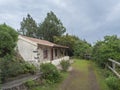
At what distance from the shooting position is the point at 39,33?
180 feet

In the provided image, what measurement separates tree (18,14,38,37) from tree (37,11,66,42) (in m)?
3.97

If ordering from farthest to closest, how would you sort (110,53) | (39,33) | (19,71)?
(39,33)
(110,53)
(19,71)

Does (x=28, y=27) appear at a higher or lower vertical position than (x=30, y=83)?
higher

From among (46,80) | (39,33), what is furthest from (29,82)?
(39,33)

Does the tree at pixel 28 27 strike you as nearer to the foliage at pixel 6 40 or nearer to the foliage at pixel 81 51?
the foliage at pixel 81 51

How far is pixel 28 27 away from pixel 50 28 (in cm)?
858

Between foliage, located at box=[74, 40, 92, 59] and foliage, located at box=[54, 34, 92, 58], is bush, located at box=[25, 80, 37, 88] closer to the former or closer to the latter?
foliage, located at box=[54, 34, 92, 58]

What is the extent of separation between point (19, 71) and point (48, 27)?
1450 inches

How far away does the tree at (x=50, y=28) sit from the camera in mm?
53084

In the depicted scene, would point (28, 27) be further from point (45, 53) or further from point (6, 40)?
point (6, 40)

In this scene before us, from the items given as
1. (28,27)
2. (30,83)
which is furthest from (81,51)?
(30,83)

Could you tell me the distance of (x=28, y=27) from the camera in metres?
A: 59.6

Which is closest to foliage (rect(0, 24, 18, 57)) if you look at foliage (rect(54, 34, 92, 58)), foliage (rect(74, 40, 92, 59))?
foliage (rect(54, 34, 92, 58))

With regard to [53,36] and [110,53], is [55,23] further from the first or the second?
[110,53]
